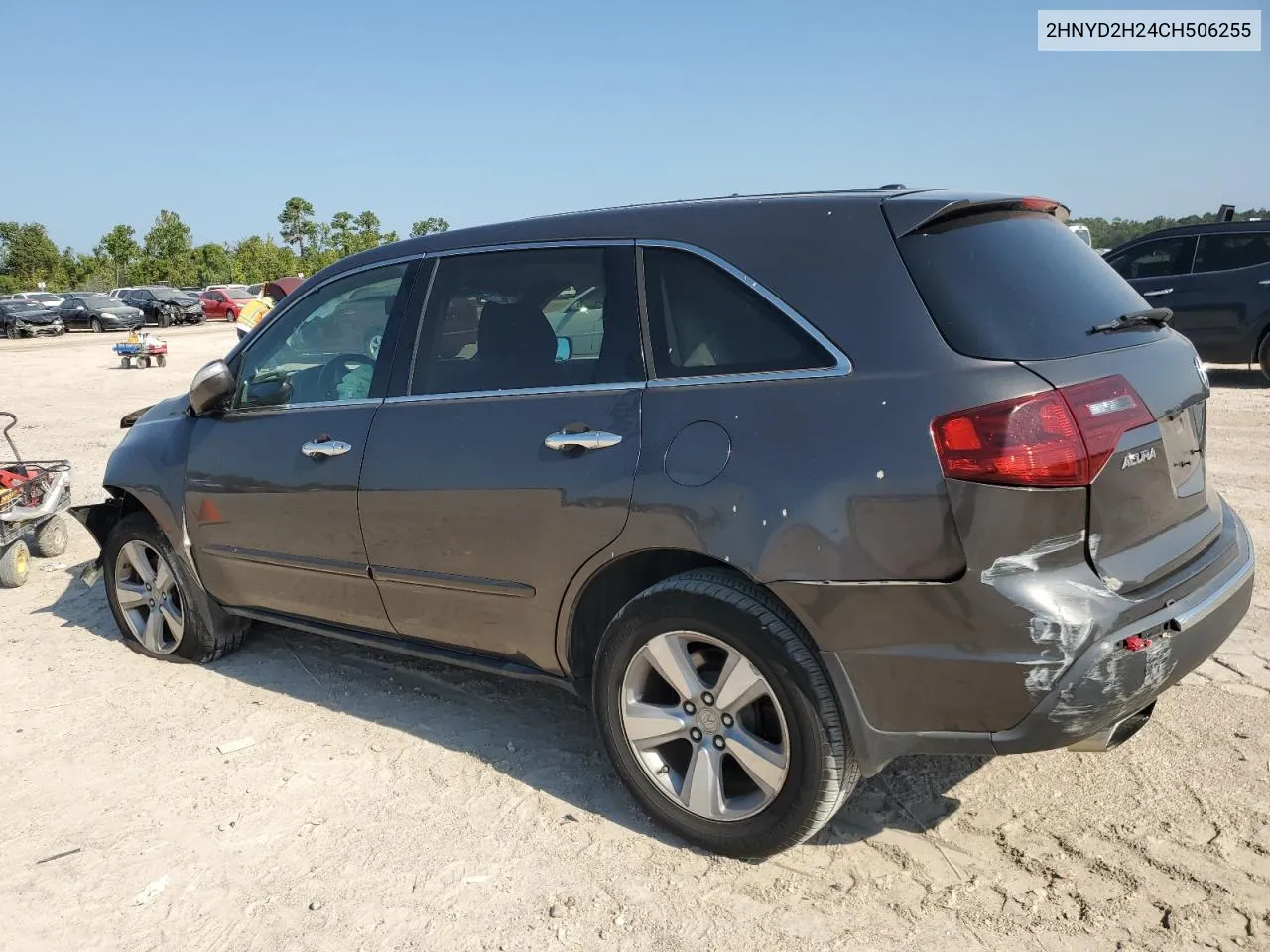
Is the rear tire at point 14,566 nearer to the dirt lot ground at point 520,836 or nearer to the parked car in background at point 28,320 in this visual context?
the dirt lot ground at point 520,836

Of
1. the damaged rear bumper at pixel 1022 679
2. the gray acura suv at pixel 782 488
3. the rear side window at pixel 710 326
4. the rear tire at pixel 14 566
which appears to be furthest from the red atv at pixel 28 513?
the damaged rear bumper at pixel 1022 679

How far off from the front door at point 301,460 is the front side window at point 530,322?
9.6 inches

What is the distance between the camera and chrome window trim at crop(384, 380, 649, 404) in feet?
10.1

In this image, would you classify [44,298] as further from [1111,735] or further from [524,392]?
[1111,735]

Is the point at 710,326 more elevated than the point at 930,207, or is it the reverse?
the point at 930,207

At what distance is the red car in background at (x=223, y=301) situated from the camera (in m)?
45.2

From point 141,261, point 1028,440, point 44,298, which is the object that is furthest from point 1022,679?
point 141,261

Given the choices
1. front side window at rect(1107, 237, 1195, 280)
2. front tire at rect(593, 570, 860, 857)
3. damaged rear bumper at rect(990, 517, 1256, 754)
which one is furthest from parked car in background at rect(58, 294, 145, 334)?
damaged rear bumper at rect(990, 517, 1256, 754)

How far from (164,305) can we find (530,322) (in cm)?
4439

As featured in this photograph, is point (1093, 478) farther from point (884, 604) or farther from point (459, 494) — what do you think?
point (459, 494)

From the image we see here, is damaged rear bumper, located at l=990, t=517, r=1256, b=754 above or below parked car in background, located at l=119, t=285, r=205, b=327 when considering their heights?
below

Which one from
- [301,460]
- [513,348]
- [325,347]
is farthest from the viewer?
[325,347]

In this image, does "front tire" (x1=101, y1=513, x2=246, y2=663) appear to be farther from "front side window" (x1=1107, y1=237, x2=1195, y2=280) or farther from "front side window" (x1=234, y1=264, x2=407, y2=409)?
"front side window" (x1=1107, y1=237, x2=1195, y2=280)

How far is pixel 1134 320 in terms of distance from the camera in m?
2.93
